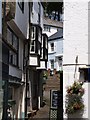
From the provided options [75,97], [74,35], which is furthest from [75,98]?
[74,35]

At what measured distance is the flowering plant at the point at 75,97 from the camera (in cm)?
1314

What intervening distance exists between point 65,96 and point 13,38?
6.06m

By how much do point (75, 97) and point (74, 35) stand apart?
8.08ft

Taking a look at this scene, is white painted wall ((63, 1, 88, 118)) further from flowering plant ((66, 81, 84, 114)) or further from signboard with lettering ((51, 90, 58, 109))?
signboard with lettering ((51, 90, 58, 109))

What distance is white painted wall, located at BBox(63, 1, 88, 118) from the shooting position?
13.6 meters

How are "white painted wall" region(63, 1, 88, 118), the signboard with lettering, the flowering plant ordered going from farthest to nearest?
the signboard with lettering < "white painted wall" region(63, 1, 88, 118) < the flowering plant

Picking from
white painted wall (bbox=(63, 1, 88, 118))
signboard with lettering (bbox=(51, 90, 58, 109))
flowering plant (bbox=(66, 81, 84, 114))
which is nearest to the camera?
flowering plant (bbox=(66, 81, 84, 114))

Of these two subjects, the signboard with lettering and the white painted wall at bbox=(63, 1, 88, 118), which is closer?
the white painted wall at bbox=(63, 1, 88, 118)

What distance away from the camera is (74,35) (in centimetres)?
1372

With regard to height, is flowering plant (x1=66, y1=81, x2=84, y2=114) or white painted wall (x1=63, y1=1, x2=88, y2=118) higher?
white painted wall (x1=63, y1=1, x2=88, y2=118)

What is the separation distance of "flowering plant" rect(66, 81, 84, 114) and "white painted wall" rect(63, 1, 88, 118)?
496mm

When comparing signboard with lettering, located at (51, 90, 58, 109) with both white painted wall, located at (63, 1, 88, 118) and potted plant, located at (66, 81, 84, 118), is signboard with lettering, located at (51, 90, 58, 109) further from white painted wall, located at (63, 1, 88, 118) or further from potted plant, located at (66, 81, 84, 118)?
potted plant, located at (66, 81, 84, 118)

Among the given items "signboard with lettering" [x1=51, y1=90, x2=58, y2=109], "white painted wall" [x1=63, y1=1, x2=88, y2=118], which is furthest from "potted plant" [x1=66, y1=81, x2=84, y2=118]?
"signboard with lettering" [x1=51, y1=90, x2=58, y2=109]

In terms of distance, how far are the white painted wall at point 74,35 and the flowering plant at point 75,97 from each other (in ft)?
1.63
